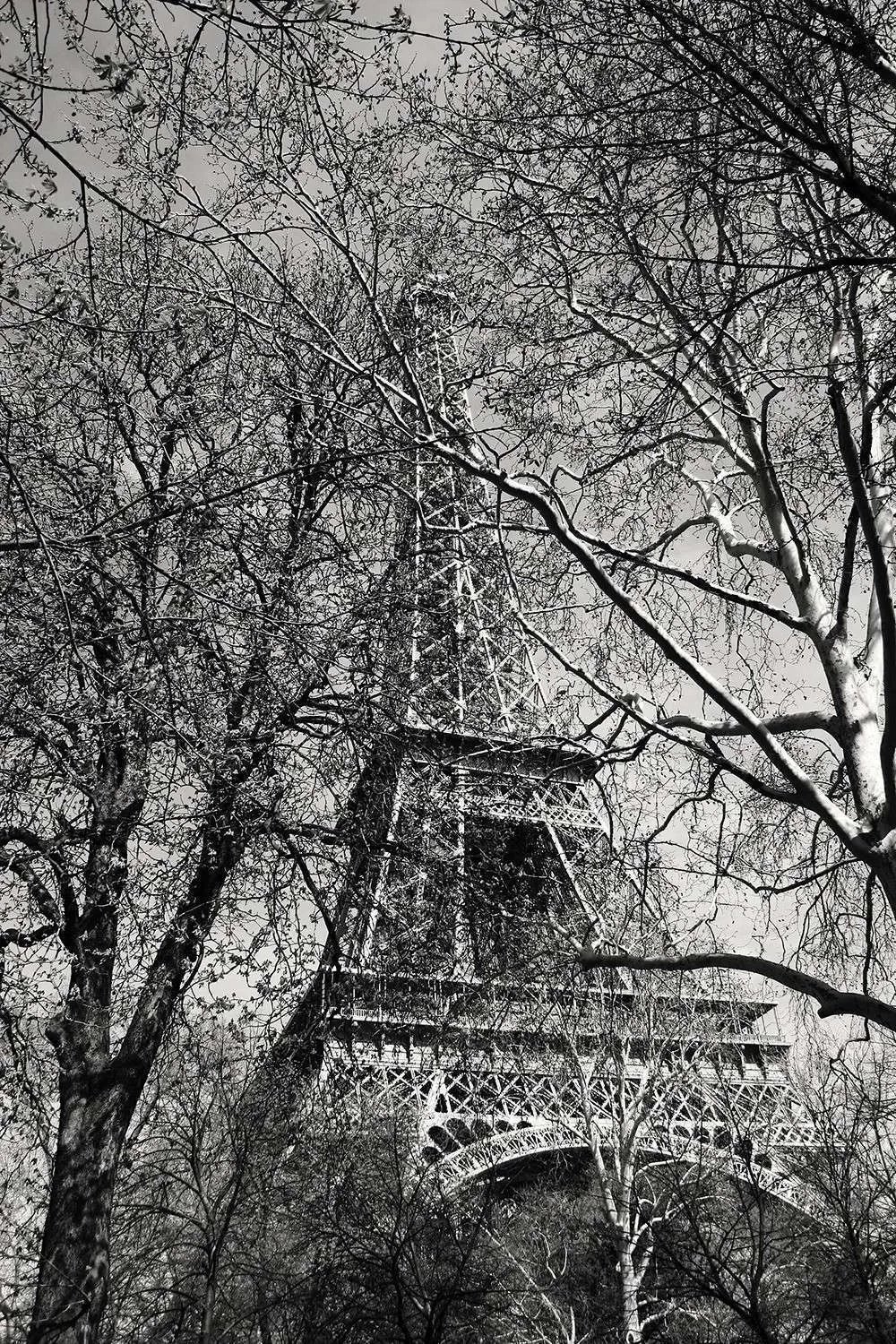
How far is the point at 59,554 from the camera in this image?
15.6 feet

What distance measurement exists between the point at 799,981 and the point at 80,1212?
416cm

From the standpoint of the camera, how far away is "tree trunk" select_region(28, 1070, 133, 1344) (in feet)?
17.3

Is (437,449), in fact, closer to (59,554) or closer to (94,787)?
(59,554)

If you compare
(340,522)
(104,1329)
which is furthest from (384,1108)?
(340,522)

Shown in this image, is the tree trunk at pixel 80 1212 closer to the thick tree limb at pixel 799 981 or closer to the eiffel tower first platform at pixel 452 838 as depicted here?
the eiffel tower first platform at pixel 452 838

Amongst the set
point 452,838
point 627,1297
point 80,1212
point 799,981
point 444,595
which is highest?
point 444,595

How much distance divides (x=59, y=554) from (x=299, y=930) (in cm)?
314

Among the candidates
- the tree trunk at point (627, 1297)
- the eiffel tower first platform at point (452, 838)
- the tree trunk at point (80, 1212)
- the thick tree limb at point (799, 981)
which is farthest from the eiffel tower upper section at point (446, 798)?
the tree trunk at point (627, 1297)

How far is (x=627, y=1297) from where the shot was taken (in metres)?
9.71

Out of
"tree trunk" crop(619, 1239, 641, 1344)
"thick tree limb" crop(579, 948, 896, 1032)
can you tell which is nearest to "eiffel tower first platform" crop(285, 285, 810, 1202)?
"thick tree limb" crop(579, 948, 896, 1032)

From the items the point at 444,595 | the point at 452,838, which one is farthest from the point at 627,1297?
the point at 444,595

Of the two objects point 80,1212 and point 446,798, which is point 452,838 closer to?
point 446,798

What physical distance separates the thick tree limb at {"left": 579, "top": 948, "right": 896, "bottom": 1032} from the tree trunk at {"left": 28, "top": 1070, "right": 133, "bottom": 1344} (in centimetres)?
323

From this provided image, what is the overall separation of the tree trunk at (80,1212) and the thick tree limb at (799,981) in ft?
10.6
